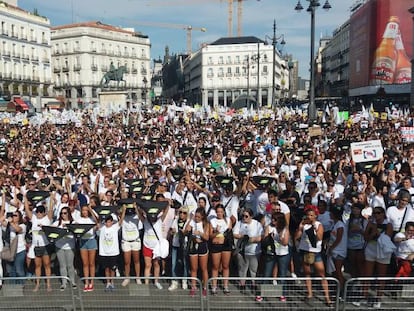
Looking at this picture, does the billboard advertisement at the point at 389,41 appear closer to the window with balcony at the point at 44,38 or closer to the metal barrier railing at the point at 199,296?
the window with balcony at the point at 44,38

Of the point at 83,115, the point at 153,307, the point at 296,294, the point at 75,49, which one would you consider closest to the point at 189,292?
the point at 153,307

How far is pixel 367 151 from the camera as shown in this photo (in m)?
10.4

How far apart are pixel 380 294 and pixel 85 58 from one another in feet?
269

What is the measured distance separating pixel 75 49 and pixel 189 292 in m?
83.2

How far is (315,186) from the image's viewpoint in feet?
28.7

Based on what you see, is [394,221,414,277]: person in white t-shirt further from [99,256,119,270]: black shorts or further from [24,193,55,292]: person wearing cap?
[24,193,55,292]: person wearing cap

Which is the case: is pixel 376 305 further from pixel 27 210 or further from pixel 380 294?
pixel 27 210

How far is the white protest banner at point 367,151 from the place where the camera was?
10.3 meters

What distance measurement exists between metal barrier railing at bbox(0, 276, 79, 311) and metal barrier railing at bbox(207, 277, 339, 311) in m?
1.96

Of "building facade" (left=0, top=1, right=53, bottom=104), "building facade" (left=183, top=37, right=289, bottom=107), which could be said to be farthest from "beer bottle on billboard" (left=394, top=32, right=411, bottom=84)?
"building facade" (left=0, top=1, right=53, bottom=104)

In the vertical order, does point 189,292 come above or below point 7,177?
below

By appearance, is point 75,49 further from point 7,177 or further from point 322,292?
point 322,292

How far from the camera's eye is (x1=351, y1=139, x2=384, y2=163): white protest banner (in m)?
10.3

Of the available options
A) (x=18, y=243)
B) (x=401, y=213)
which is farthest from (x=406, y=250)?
(x=18, y=243)
